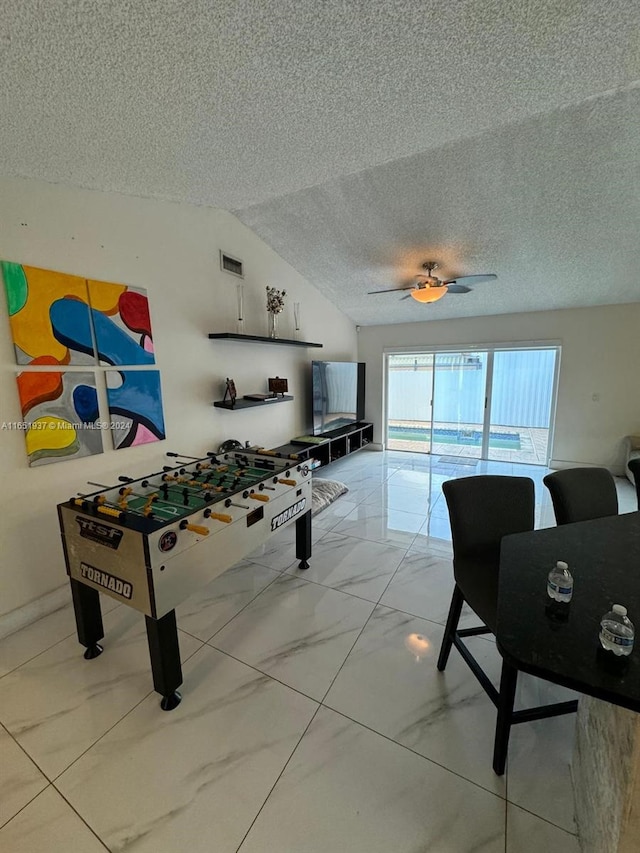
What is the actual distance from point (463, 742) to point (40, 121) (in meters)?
3.34

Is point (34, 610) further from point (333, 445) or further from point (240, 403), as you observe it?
point (333, 445)

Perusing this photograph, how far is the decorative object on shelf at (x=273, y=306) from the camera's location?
150 inches

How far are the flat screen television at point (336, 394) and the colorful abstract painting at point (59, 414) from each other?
2788 millimetres

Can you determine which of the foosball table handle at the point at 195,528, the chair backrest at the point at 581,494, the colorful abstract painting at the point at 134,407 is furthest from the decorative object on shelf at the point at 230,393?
the chair backrest at the point at 581,494

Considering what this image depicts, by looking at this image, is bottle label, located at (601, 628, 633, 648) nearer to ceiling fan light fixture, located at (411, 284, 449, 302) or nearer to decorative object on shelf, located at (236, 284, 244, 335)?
ceiling fan light fixture, located at (411, 284, 449, 302)

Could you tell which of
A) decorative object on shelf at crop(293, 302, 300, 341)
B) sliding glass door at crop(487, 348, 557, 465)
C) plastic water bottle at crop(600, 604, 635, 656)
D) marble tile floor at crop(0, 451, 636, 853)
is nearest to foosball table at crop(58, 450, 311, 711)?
marble tile floor at crop(0, 451, 636, 853)

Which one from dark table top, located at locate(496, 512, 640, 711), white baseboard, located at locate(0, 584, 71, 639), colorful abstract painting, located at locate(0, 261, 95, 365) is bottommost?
white baseboard, located at locate(0, 584, 71, 639)

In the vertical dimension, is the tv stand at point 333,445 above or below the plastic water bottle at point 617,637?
below

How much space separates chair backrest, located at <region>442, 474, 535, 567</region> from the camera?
5.46ft

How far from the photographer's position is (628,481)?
4.48 metres

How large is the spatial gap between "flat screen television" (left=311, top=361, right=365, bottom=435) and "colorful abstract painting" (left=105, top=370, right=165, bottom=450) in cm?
230

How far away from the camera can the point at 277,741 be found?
4.63 ft

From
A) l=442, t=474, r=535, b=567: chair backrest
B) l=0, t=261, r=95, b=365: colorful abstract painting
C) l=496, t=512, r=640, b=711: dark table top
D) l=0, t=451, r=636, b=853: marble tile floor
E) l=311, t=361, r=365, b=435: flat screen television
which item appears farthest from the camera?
l=311, t=361, r=365, b=435: flat screen television

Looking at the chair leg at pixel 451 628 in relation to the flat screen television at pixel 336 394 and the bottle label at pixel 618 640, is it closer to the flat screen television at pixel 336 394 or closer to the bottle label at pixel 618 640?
the bottle label at pixel 618 640
